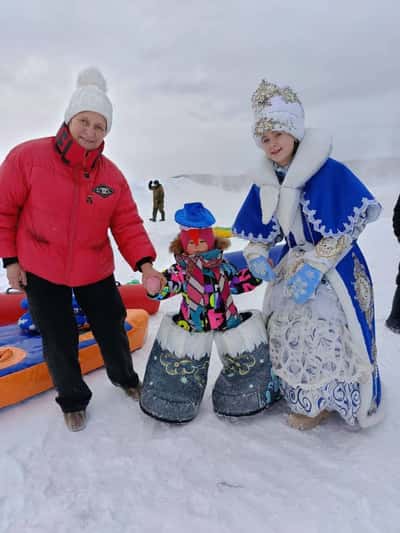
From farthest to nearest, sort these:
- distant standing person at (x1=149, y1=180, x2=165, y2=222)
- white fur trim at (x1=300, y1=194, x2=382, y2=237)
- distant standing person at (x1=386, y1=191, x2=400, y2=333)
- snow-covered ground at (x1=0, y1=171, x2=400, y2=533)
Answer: distant standing person at (x1=149, y1=180, x2=165, y2=222) < distant standing person at (x1=386, y1=191, x2=400, y2=333) < white fur trim at (x1=300, y1=194, x2=382, y2=237) < snow-covered ground at (x1=0, y1=171, x2=400, y2=533)

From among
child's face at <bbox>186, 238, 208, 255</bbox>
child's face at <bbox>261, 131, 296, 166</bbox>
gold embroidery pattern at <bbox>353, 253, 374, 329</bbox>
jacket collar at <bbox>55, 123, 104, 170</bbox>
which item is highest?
jacket collar at <bbox>55, 123, 104, 170</bbox>

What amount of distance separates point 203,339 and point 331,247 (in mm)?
695

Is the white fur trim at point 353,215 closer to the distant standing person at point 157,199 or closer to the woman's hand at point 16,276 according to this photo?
the woman's hand at point 16,276

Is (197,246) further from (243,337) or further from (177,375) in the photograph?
(177,375)

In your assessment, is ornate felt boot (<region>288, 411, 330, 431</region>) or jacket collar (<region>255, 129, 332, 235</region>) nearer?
jacket collar (<region>255, 129, 332, 235</region>)

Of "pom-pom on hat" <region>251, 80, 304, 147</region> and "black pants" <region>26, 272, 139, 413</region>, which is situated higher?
"pom-pom on hat" <region>251, 80, 304, 147</region>

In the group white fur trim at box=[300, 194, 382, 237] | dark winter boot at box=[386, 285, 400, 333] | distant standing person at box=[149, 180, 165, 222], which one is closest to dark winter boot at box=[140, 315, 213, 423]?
white fur trim at box=[300, 194, 382, 237]

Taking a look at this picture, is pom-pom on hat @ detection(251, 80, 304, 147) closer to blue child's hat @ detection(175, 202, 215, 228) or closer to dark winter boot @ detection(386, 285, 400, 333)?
blue child's hat @ detection(175, 202, 215, 228)

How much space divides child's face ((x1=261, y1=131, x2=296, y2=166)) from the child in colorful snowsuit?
0.37 metres

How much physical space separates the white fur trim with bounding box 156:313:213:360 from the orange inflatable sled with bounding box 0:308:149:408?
2.23 ft

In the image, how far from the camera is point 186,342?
1.95 m

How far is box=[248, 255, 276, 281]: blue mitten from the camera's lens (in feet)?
6.20

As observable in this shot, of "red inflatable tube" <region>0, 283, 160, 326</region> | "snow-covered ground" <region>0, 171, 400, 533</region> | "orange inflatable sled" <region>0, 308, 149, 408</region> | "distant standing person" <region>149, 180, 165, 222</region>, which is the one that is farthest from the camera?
"distant standing person" <region>149, 180, 165, 222</region>

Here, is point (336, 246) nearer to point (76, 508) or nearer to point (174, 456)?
point (174, 456)
